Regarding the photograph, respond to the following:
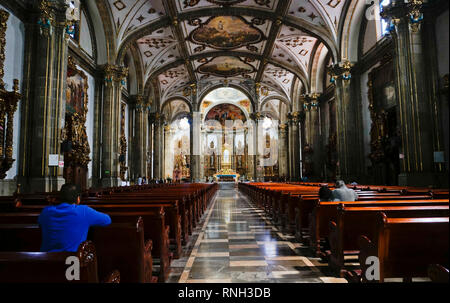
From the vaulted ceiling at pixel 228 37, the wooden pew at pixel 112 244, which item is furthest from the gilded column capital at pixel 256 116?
the wooden pew at pixel 112 244

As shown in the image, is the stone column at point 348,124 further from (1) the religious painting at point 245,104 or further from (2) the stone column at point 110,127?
(1) the religious painting at point 245,104

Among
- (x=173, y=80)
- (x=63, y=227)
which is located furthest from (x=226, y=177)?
(x=63, y=227)

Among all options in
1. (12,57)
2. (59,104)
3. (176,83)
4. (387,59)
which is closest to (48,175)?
(59,104)

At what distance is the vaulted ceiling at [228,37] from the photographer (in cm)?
1656

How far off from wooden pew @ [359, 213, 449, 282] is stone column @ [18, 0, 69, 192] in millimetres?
9863

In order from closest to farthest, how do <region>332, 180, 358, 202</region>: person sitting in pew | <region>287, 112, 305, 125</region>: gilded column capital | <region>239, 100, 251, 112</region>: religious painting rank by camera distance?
1. <region>332, 180, 358, 202</region>: person sitting in pew
2. <region>287, 112, 305, 125</region>: gilded column capital
3. <region>239, 100, 251, 112</region>: religious painting

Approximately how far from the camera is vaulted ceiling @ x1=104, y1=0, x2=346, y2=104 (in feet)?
54.3

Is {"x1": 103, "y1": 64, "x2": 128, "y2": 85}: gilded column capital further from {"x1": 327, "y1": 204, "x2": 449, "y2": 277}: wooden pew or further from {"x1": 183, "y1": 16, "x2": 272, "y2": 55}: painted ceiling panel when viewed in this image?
{"x1": 327, "y1": 204, "x2": 449, "y2": 277}: wooden pew

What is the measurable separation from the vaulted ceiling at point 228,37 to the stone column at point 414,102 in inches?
250

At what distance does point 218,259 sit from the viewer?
4414 mm

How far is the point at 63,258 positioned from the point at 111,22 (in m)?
17.1

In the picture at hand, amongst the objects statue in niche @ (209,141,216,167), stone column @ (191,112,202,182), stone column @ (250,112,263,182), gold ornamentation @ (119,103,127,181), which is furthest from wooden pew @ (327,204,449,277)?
statue in niche @ (209,141,216,167)

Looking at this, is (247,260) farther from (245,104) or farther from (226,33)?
(245,104)

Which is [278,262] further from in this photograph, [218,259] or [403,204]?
[403,204]
